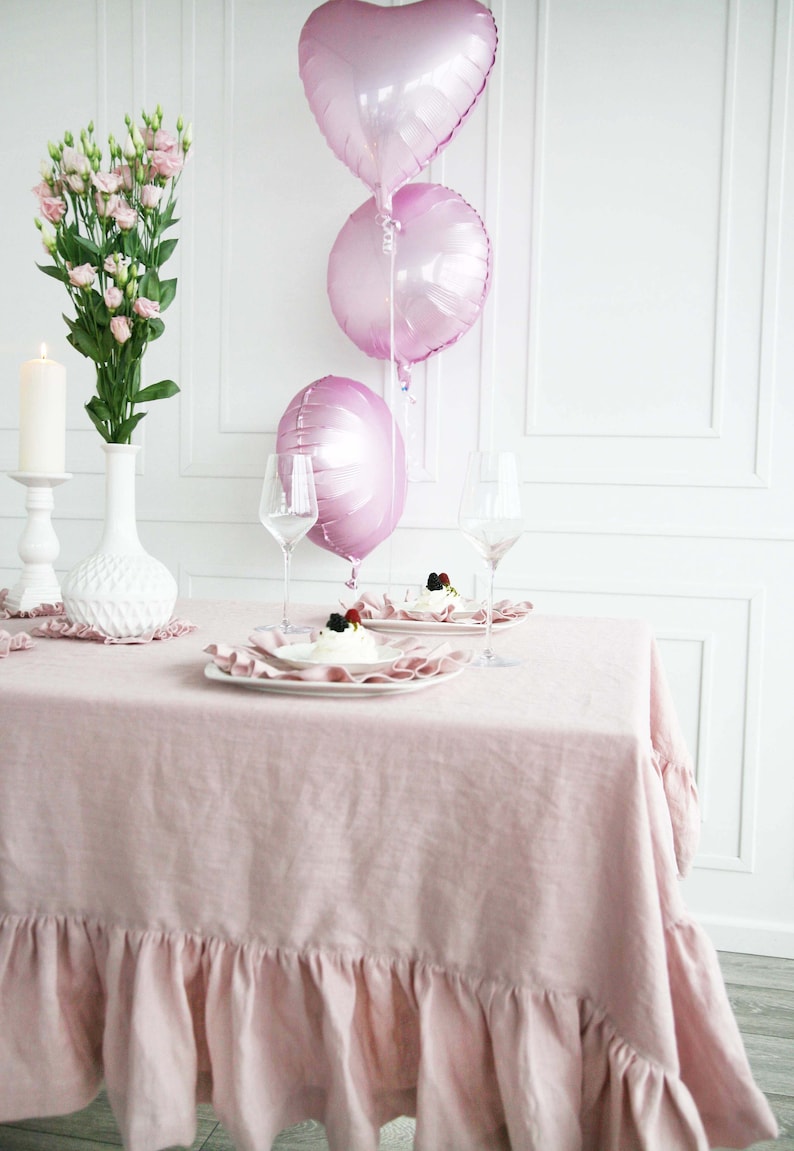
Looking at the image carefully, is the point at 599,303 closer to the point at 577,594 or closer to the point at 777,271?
the point at 777,271

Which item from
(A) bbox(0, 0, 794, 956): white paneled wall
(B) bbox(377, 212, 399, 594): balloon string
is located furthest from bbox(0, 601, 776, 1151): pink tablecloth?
(A) bbox(0, 0, 794, 956): white paneled wall

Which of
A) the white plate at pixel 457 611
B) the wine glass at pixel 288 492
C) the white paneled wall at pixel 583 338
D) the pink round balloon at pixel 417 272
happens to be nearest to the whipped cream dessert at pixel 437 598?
the white plate at pixel 457 611

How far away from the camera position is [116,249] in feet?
3.97

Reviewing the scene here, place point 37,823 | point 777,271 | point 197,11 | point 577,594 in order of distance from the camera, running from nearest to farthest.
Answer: point 37,823, point 777,271, point 577,594, point 197,11

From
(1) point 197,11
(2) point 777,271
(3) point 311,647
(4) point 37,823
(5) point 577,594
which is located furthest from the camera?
(1) point 197,11

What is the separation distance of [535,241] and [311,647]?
1718mm

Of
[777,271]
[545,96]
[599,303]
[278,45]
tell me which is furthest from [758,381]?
[278,45]

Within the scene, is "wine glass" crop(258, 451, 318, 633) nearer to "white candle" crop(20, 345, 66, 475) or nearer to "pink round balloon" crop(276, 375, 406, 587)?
"white candle" crop(20, 345, 66, 475)

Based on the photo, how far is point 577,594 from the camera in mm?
2439

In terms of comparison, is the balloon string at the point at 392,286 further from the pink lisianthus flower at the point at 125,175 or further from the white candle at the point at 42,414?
the pink lisianthus flower at the point at 125,175

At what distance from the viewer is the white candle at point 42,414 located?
146cm

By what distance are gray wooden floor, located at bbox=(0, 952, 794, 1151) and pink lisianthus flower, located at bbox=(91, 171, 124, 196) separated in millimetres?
1340

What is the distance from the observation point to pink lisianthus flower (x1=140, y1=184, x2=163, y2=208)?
3.86 ft

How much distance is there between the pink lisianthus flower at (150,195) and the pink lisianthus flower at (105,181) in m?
0.03
